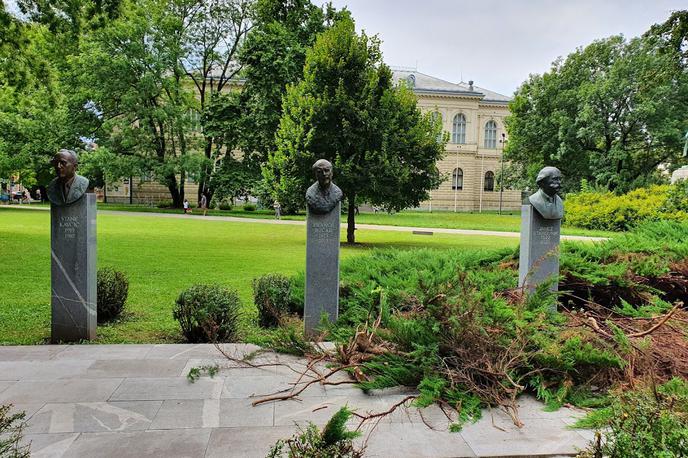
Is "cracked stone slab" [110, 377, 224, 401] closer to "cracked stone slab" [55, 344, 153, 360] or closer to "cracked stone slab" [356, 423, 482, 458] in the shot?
"cracked stone slab" [55, 344, 153, 360]

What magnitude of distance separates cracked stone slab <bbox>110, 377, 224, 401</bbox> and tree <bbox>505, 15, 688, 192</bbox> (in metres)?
37.0

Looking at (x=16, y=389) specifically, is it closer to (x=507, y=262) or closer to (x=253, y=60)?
(x=507, y=262)

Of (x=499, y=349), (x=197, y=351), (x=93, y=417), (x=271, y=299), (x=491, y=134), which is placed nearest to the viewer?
(x=93, y=417)

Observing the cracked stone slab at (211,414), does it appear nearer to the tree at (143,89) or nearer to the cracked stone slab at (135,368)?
the cracked stone slab at (135,368)

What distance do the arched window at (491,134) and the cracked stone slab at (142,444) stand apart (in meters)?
63.3

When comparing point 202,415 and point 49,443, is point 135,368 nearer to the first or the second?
point 202,415

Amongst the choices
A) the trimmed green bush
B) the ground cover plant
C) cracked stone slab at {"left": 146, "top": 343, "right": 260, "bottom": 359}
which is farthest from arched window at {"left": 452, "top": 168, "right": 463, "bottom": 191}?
cracked stone slab at {"left": 146, "top": 343, "right": 260, "bottom": 359}

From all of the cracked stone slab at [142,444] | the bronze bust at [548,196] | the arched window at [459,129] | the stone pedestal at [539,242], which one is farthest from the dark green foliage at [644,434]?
the arched window at [459,129]

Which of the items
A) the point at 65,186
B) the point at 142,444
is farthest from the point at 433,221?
the point at 142,444

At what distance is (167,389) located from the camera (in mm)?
4648

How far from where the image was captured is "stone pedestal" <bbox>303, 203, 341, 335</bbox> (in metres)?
6.54

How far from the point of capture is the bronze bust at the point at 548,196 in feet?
23.7

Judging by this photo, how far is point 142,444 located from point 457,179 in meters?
60.0

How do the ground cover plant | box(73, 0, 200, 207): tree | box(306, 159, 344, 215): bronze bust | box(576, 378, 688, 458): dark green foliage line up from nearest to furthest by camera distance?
box(576, 378, 688, 458): dark green foliage, the ground cover plant, box(306, 159, 344, 215): bronze bust, box(73, 0, 200, 207): tree
